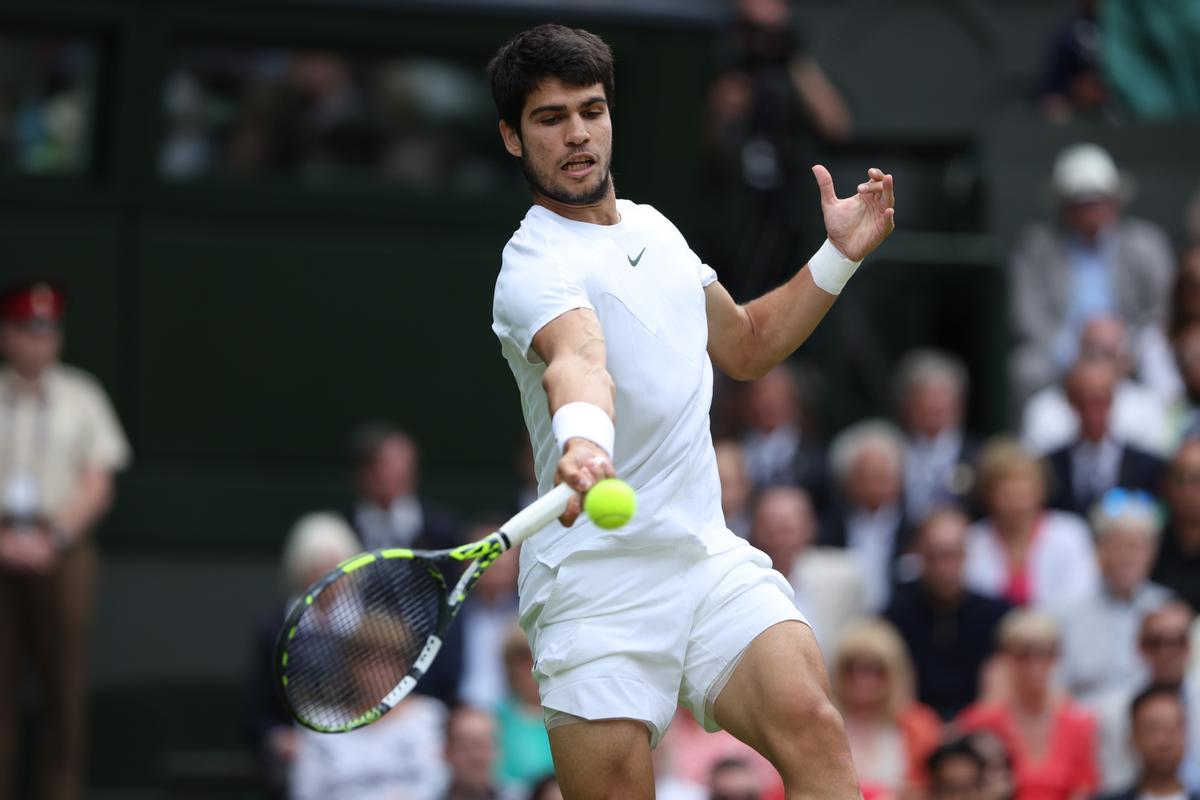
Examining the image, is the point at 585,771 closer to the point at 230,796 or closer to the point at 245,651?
the point at 230,796

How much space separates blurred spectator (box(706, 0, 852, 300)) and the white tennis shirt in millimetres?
5929

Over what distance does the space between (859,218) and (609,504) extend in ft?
4.74

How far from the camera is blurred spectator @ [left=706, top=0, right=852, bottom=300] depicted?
11.7 meters

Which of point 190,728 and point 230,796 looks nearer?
point 230,796

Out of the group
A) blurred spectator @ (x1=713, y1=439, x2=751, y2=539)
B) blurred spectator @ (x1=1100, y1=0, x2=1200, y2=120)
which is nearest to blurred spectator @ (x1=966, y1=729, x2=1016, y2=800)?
blurred spectator @ (x1=713, y1=439, x2=751, y2=539)

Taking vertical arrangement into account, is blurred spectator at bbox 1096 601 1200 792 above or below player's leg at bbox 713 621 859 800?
below

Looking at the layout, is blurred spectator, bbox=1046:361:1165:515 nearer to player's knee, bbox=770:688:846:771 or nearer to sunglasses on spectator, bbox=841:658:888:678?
sunglasses on spectator, bbox=841:658:888:678

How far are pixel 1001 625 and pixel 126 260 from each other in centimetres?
513

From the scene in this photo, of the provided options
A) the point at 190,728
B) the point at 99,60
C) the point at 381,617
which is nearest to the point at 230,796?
the point at 190,728

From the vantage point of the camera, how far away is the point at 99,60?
38.7ft

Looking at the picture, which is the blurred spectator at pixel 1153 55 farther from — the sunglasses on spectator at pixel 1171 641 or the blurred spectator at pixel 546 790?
the blurred spectator at pixel 546 790

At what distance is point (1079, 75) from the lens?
12867mm

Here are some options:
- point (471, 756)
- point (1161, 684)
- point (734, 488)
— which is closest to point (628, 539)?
point (471, 756)

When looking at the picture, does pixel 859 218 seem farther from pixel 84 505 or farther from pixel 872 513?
pixel 84 505
